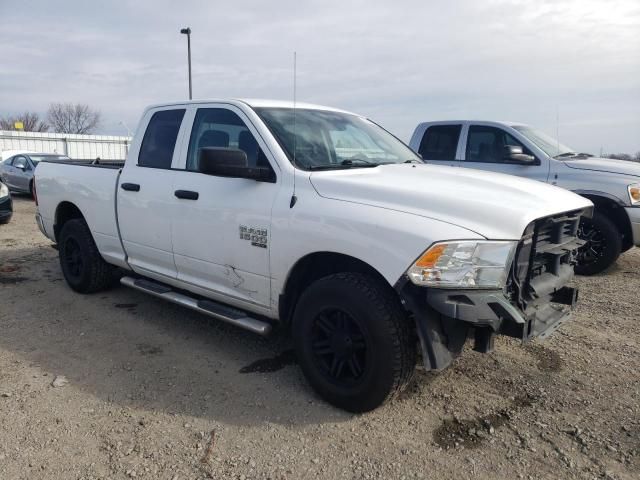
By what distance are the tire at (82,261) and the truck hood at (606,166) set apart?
5961mm

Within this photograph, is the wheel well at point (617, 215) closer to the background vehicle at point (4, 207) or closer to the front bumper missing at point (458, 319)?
the front bumper missing at point (458, 319)

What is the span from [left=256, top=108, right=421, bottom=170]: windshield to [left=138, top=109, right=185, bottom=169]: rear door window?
38.1 inches

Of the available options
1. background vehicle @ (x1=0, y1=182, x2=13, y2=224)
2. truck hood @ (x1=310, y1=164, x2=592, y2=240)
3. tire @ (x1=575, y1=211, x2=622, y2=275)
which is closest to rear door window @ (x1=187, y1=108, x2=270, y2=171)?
truck hood @ (x1=310, y1=164, x2=592, y2=240)

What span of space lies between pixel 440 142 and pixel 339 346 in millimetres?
5781

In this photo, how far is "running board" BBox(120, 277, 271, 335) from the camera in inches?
141

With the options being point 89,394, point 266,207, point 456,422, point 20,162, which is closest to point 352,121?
point 266,207

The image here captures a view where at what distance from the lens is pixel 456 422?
308cm

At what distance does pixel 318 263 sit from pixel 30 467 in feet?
6.43

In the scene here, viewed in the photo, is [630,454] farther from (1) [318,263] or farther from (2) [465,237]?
(1) [318,263]

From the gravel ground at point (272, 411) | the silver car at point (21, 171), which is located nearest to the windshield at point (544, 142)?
the gravel ground at point (272, 411)

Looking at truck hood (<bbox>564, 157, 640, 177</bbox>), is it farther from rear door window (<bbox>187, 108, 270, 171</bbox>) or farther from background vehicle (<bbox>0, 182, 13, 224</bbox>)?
background vehicle (<bbox>0, 182, 13, 224</bbox>)

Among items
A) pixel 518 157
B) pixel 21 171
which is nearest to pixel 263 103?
pixel 518 157

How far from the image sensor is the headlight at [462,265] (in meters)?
2.68

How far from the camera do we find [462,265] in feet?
8.82
